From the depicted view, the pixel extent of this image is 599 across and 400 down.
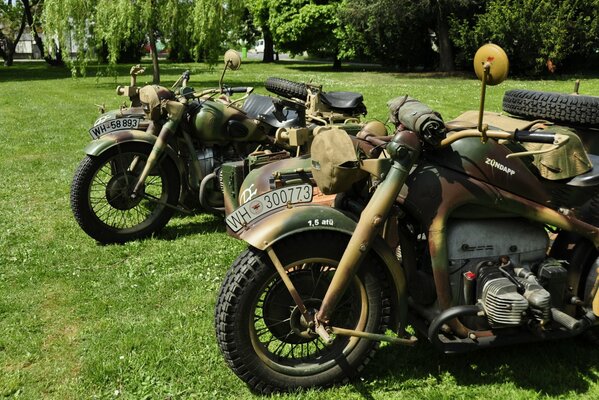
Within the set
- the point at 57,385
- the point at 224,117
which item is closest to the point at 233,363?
the point at 57,385

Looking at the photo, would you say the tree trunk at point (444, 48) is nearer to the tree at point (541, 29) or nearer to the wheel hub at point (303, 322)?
the tree at point (541, 29)

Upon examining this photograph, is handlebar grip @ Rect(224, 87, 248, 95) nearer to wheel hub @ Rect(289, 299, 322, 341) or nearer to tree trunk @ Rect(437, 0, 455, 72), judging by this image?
wheel hub @ Rect(289, 299, 322, 341)

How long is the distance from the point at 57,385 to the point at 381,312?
5.66 feet

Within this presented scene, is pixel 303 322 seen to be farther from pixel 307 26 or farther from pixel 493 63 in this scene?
pixel 307 26

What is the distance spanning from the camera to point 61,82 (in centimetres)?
2530

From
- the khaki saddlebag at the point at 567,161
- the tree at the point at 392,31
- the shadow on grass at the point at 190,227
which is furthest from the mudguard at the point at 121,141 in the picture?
the tree at the point at 392,31

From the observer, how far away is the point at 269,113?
5.89m

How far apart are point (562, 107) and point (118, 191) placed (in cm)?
362

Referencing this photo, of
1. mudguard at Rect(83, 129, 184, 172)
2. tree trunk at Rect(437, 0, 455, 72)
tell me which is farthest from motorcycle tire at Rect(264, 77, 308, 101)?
tree trunk at Rect(437, 0, 455, 72)

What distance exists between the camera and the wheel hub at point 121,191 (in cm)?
543

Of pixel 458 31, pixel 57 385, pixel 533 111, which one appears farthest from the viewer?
pixel 458 31

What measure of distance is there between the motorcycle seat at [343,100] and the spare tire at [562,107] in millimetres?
2234

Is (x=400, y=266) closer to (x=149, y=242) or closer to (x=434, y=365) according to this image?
(x=434, y=365)

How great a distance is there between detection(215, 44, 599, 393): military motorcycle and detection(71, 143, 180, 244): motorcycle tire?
8.60ft
